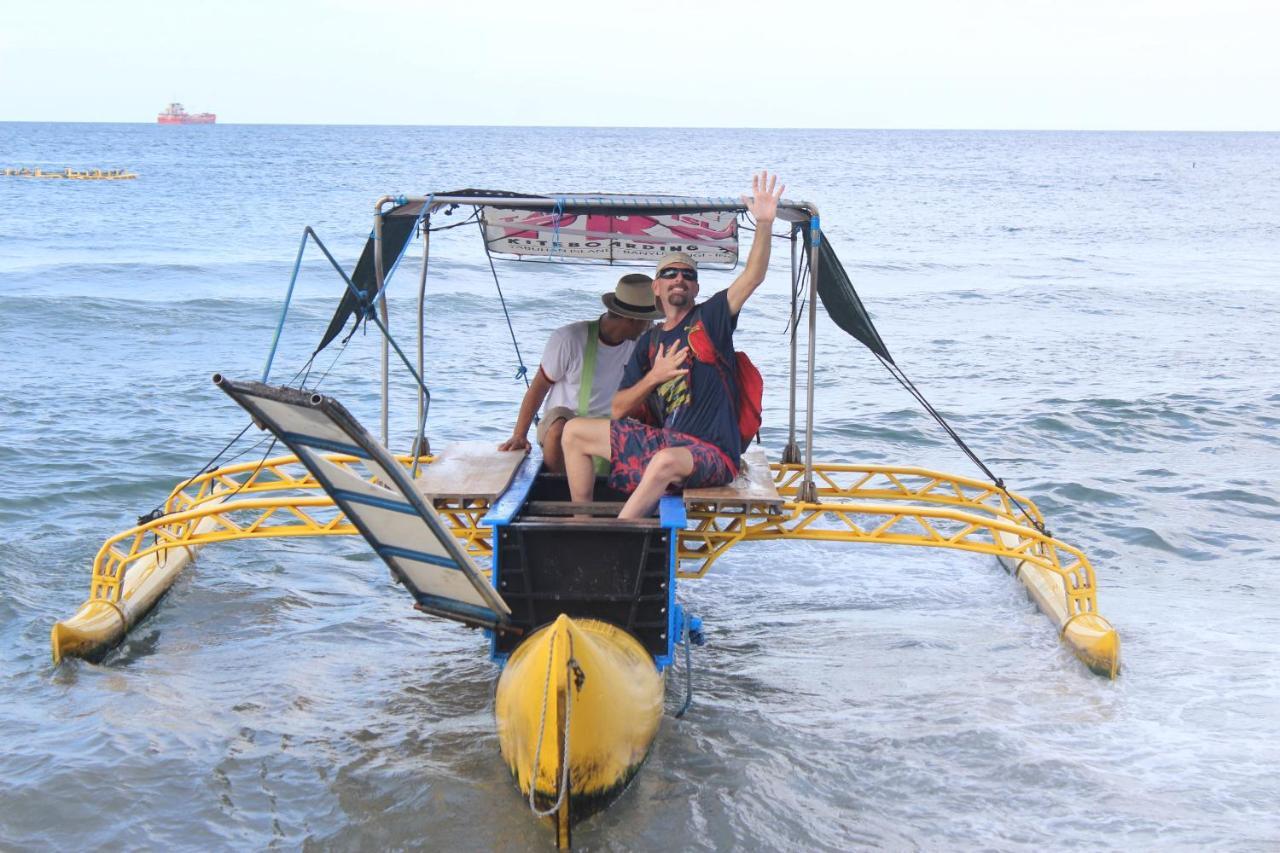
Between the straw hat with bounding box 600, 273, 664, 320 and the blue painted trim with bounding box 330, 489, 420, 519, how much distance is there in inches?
113

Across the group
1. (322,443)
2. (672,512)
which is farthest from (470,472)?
(322,443)

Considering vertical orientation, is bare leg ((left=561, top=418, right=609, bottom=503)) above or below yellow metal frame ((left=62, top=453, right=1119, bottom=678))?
above

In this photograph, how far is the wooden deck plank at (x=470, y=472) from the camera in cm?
765

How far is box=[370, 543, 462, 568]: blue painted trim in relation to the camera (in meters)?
6.41

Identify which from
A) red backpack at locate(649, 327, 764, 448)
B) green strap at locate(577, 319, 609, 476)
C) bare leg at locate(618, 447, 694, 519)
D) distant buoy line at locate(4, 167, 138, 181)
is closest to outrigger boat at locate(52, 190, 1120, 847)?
bare leg at locate(618, 447, 694, 519)

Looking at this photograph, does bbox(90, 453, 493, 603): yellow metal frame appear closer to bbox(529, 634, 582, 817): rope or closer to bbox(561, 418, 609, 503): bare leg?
bbox(561, 418, 609, 503): bare leg

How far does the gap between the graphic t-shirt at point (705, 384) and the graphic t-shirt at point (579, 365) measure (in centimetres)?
122

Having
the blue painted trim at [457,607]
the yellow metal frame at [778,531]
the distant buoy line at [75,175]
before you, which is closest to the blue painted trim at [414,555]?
the blue painted trim at [457,607]

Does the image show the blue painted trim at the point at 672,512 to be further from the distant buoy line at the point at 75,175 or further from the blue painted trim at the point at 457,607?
the distant buoy line at the point at 75,175

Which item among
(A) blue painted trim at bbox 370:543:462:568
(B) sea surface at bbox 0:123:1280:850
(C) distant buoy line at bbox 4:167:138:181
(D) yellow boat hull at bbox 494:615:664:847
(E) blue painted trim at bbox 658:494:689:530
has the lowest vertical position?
(B) sea surface at bbox 0:123:1280:850

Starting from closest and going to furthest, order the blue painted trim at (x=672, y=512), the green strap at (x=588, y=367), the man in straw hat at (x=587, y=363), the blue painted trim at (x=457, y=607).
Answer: the blue painted trim at (x=457, y=607), the blue painted trim at (x=672, y=512), the man in straw hat at (x=587, y=363), the green strap at (x=588, y=367)

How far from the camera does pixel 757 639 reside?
9.51m

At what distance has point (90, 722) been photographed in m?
7.73

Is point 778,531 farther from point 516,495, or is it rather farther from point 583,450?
point 516,495
